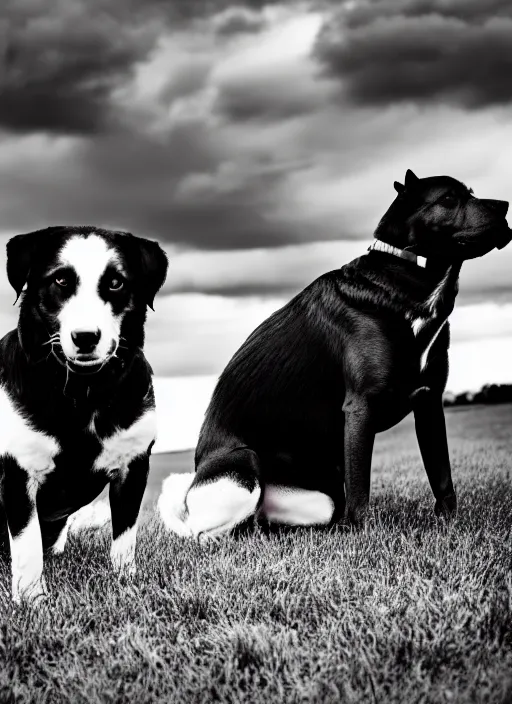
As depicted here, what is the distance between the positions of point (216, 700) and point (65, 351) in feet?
5.07

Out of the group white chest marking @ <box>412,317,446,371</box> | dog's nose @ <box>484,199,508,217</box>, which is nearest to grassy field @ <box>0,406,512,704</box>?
white chest marking @ <box>412,317,446,371</box>

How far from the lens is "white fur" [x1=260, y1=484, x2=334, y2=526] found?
502 cm

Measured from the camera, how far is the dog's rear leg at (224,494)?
15.7ft

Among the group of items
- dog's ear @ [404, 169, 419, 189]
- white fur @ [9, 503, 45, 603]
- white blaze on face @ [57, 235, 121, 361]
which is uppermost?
dog's ear @ [404, 169, 419, 189]

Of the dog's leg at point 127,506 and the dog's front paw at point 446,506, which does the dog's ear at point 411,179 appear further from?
the dog's leg at point 127,506

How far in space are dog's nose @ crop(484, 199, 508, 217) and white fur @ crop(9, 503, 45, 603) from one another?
3.04m

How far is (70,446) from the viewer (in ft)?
12.1

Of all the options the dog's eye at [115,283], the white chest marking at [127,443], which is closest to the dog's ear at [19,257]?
the dog's eye at [115,283]

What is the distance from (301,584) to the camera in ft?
11.8

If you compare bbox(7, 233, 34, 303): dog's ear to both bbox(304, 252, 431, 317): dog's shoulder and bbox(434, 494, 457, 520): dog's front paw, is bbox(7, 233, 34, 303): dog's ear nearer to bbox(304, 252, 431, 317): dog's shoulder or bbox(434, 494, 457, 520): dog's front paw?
bbox(304, 252, 431, 317): dog's shoulder

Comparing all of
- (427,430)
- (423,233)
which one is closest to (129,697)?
(427,430)

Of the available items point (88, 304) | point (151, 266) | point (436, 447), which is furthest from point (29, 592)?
point (436, 447)

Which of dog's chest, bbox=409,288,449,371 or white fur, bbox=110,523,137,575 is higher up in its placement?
dog's chest, bbox=409,288,449,371

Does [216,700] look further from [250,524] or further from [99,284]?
[250,524]
